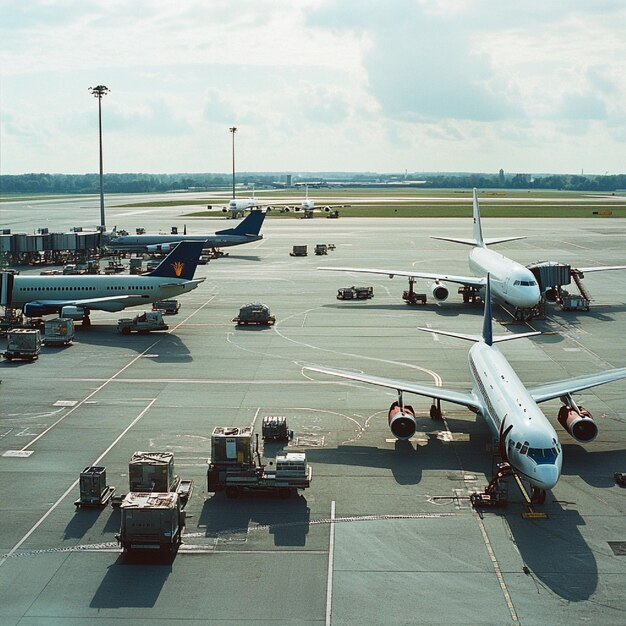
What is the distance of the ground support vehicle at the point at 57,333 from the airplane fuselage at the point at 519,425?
34.1 metres

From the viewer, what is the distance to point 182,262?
224ft

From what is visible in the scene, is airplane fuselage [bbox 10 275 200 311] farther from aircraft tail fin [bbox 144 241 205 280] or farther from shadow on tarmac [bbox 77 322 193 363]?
shadow on tarmac [bbox 77 322 193 363]

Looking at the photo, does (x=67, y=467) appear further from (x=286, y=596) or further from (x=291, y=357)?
(x=291, y=357)

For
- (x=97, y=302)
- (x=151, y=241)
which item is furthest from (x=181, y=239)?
(x=97, y=302)

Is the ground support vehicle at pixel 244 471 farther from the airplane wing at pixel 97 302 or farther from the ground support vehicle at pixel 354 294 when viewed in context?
the ground support vehicle at pixel 354 294

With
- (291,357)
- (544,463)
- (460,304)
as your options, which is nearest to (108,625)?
(544,463)

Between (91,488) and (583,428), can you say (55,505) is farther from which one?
(583,428)

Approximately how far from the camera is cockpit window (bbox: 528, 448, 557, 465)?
3038 cm

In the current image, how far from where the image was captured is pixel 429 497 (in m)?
33.1

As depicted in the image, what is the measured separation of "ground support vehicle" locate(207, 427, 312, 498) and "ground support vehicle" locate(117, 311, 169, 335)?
33.7 m

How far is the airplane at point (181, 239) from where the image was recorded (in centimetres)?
12644

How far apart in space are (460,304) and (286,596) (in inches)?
2329

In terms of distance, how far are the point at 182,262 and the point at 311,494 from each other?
38.1 meters

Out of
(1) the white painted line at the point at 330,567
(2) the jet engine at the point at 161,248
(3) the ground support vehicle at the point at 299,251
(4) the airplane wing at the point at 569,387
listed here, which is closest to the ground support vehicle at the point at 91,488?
(1) the white painted line at the point at 330,567
